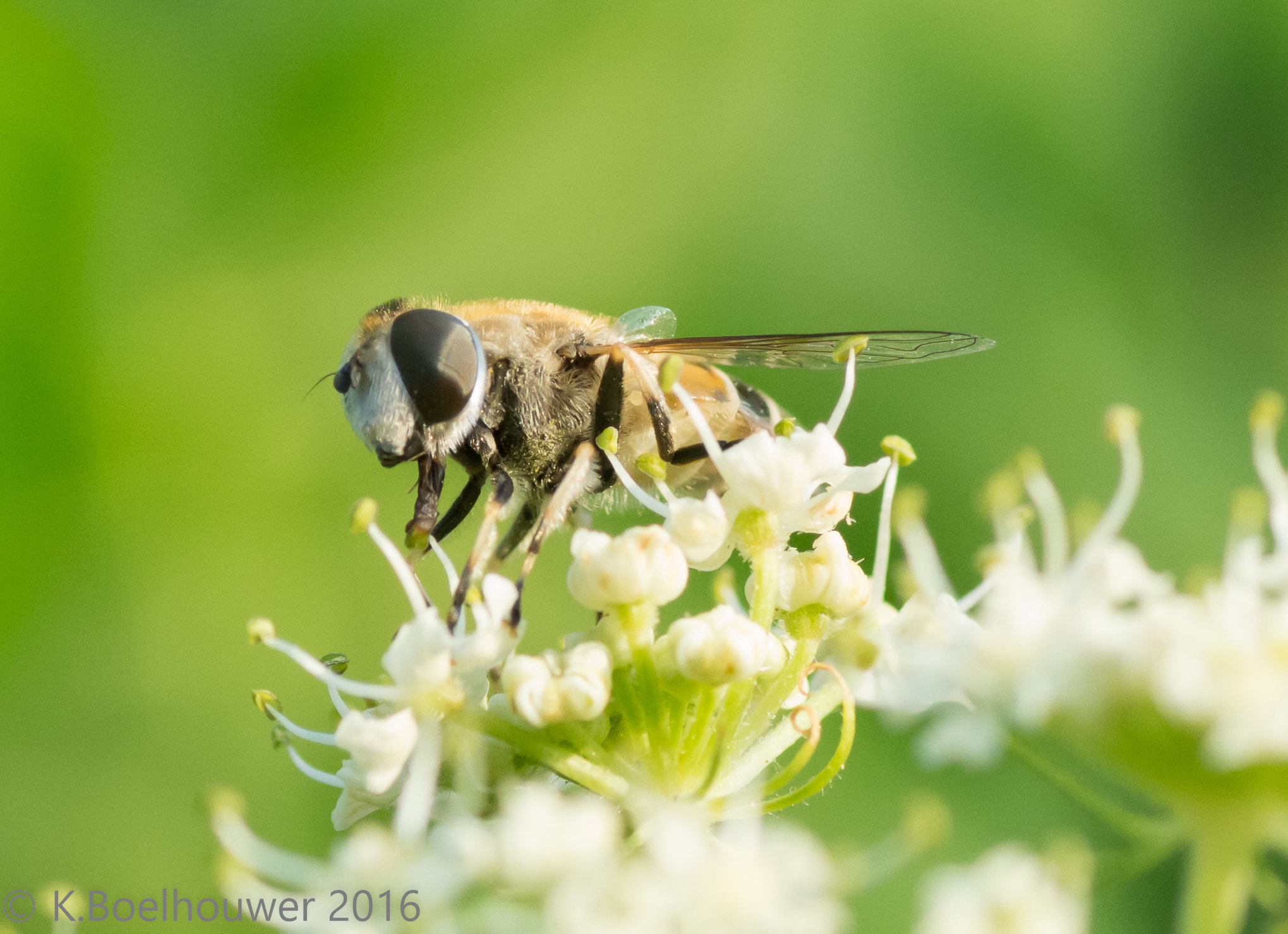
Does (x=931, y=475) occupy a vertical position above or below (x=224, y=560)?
above

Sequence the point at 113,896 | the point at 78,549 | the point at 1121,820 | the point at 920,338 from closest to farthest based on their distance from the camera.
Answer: the point at 1121,820 < the point at 920,338 < the point at 113,896 < the point at 78,549

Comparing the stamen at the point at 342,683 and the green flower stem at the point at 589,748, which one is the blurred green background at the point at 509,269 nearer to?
the green flower stem at the point at 589,748

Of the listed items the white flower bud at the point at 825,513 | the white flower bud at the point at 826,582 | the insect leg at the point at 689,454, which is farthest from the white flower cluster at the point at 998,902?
the insect leg at the point at 689,454

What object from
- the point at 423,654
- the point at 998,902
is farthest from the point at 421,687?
the point at 998,902

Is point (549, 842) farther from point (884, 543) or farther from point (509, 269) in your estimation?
point (509, 269)

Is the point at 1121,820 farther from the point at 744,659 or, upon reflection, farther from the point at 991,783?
the point at 991,783

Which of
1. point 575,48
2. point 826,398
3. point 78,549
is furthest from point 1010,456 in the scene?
point 78,549
